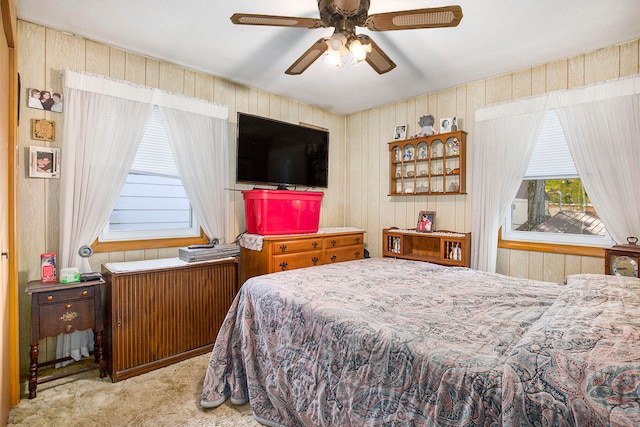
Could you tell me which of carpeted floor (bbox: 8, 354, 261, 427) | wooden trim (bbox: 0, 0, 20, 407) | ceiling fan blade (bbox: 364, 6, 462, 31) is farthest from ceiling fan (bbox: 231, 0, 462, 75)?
carpeted floor (bbox: 8, 354, 261, 427)

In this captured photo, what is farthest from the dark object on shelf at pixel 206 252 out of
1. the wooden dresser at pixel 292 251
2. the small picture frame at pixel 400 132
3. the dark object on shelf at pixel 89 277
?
the small picture frame at pixel 400 132

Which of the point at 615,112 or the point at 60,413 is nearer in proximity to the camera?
the point at 60,413

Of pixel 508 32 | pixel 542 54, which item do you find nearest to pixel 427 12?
pixel 508 32

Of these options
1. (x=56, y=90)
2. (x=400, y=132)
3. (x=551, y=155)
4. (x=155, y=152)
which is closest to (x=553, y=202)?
(x=551, y=155)

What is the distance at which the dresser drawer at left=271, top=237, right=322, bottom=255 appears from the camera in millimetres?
2961

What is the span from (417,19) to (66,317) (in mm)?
2845

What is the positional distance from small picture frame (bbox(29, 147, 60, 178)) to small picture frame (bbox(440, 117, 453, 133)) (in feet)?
11.3

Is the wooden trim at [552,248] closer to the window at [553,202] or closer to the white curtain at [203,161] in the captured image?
the window at [553,202]

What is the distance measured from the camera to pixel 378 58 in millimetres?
2129

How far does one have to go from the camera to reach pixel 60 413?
1875 millimetres

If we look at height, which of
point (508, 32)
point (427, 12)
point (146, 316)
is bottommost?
point (146, 316)

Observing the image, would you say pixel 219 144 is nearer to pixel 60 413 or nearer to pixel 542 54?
pixel 60 413

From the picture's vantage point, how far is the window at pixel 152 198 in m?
2.73

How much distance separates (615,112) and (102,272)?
4181 millimetres
